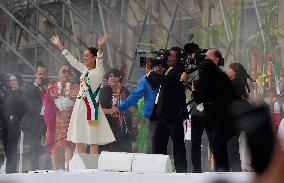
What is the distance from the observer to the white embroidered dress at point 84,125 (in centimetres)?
881

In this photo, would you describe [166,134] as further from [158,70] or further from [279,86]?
[279,86]

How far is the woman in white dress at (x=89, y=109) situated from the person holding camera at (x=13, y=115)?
4.61 ft

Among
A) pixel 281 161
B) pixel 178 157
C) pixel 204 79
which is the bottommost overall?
pixel 281 161

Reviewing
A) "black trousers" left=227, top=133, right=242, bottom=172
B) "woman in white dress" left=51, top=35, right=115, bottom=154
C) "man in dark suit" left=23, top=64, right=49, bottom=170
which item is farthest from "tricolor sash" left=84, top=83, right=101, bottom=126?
"man in dark suit" left=23, top=64, right=49, bottom=170

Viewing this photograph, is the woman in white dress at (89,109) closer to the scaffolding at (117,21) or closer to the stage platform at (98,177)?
the stage platform at (98,177)

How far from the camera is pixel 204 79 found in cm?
684

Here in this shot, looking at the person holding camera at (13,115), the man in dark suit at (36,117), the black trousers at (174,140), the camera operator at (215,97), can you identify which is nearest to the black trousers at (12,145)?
the person holding camera at (13,115)

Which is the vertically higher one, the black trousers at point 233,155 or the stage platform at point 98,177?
the black trousers at point 233,155

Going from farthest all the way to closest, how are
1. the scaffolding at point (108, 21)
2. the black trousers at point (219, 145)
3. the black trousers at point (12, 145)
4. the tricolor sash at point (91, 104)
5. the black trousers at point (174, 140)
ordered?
1. the scaffolding at point (108, 21)
2. the black trousers at point (12, 145)
3. the tricolor sash at point (91, 104)
4. the black trousers at point (174, 140)
5. the black trousers at point (219, 145)

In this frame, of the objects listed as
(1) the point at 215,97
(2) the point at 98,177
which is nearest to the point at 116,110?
(1) the point at 215,97

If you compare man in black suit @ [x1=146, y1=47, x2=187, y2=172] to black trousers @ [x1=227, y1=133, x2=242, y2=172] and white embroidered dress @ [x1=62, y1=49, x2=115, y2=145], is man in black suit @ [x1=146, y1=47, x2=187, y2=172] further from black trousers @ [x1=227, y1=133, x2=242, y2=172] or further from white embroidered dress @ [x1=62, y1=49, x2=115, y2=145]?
white embroidered dress @ [x1=62, y1=49, x2=115, y2=145]

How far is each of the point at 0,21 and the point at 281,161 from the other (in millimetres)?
17311

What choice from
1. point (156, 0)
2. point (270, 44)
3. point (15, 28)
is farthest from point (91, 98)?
point (15, 28)

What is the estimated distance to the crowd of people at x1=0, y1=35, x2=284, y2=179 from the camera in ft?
23.0
